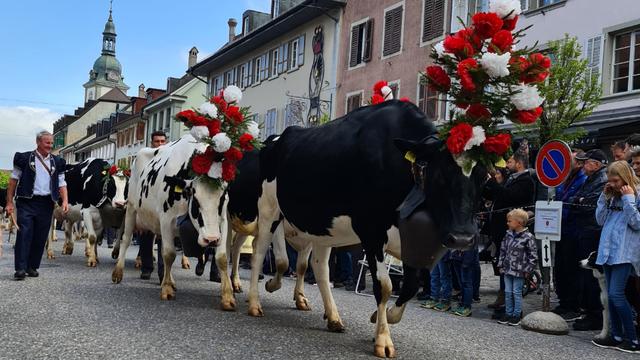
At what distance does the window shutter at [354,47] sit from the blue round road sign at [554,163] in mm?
21860

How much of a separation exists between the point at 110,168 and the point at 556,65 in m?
10.3

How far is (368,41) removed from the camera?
A: 98.1ft

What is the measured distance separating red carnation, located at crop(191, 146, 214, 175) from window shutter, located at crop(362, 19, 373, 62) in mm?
21852

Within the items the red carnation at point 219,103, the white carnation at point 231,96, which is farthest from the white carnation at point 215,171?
the white carnation at point 231,96

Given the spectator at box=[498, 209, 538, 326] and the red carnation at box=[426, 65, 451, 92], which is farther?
the spectator at box=[498, 209, 538, 326]

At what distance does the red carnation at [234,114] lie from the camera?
870cm

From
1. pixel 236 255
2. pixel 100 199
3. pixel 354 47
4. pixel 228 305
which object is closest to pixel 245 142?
pixel 228 305

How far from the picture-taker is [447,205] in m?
5.45

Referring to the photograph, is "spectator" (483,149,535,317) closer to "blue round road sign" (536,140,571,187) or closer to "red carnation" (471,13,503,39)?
"blue round road sign" (536,140,571,187)

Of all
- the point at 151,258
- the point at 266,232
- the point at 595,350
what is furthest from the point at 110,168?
the point at 595,350

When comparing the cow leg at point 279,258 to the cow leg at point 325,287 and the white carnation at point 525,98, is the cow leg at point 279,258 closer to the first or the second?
the cow leg at point 325,287

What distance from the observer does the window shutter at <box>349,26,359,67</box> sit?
30.6 meters

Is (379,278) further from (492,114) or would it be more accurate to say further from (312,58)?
(312,58)

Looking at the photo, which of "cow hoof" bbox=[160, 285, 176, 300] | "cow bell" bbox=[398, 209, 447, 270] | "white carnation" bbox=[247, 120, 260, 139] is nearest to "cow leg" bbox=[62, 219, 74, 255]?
"cow hoof" bbox=[160, 285, 176, 300]
